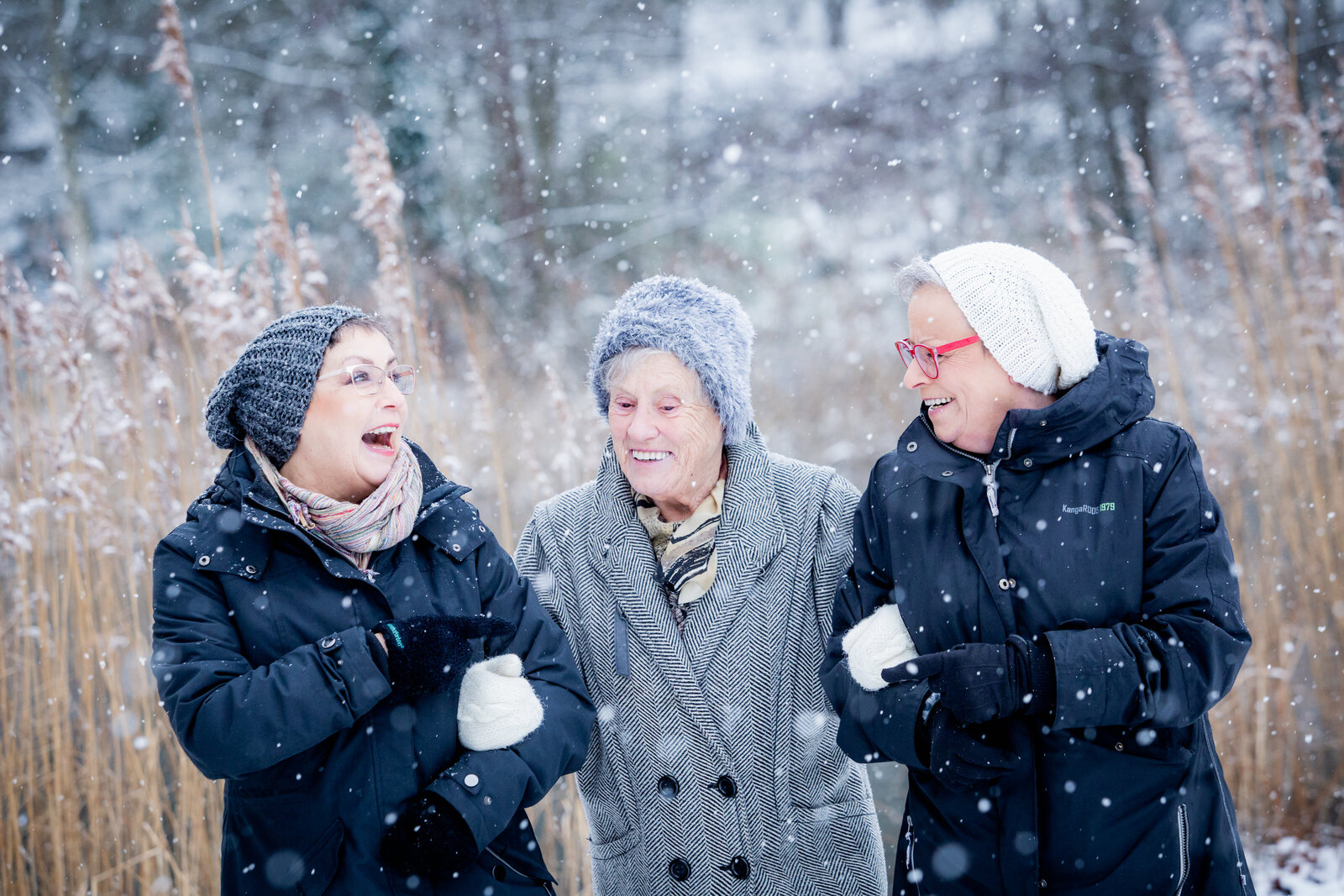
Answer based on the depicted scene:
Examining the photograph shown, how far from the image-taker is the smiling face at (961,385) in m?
1.65

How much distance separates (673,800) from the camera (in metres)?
2.06

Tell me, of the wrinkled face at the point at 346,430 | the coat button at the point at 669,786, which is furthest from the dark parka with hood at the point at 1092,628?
the wrinkled face at the point at 346,430

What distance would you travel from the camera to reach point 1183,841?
1.52 meters

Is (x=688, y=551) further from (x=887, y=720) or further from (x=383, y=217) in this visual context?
(x=383, y=217)

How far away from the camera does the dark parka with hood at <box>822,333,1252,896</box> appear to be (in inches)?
57.6

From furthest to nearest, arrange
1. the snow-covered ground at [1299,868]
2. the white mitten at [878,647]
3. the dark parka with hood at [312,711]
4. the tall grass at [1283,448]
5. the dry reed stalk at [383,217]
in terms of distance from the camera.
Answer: the tall grass at [1283,448], the snow-covered ground at [1299,868], the dry reed stalk at [383,217], the white mitten at [878,647], the dark parka with hood at [312,711]

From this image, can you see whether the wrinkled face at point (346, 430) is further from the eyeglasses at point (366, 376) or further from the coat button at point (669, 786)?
the coat button at point (669, 786)

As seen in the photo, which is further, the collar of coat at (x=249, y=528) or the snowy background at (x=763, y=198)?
the snowy background at (x=763, y=198)

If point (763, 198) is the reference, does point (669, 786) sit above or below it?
below

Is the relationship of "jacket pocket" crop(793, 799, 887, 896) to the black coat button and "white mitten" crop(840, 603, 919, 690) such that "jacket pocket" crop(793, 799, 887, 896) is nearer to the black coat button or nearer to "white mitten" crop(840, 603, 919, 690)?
the black coat button

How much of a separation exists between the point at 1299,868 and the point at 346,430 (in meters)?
3.71

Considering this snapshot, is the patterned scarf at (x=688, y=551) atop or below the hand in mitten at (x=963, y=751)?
atop

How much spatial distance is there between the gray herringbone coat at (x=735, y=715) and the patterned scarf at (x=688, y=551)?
0.05 meters

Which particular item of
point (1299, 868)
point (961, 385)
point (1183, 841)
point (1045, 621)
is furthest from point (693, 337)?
point (1299, 868)
